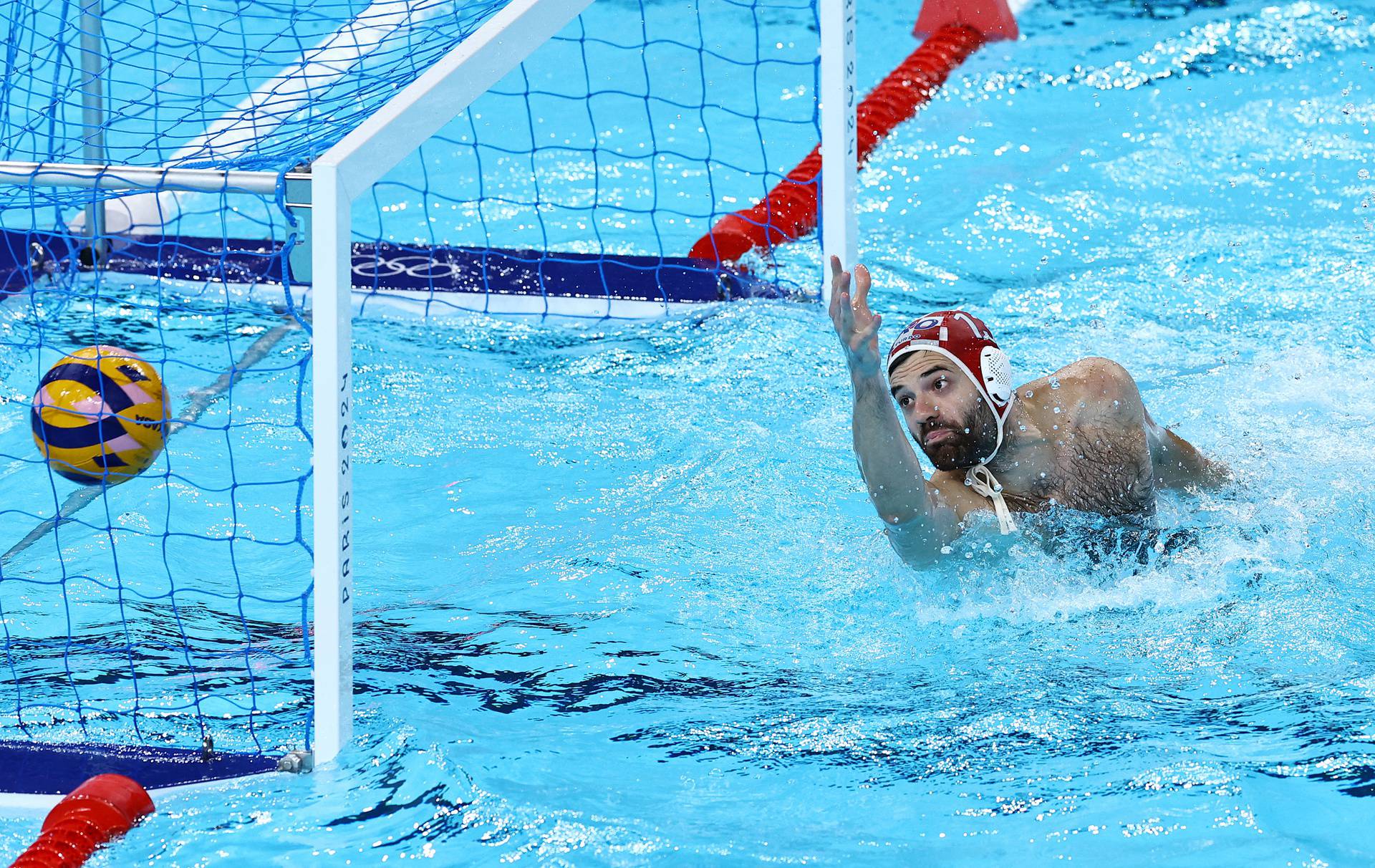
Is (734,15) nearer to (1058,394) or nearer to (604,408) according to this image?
(604,408)

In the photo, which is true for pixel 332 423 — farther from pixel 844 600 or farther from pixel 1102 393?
pixel 1102 393

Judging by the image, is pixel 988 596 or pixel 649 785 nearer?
pixel 649 785

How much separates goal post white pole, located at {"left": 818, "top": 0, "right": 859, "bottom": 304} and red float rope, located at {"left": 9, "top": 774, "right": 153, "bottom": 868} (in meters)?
2.76

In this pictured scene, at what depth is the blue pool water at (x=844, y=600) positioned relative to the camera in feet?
8.07

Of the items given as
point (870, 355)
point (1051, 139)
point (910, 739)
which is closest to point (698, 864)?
point (910, 739)

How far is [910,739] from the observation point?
270 centimetres

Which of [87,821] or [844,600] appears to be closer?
[87,821]

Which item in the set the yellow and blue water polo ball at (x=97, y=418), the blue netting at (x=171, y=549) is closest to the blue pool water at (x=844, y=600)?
the blue netting at (x=171, y=549)

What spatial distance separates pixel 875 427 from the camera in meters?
2.74

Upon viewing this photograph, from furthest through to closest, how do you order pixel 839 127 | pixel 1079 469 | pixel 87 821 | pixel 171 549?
1. pixel 839 127
2. pixel 171 549
3. pixel 1079 469
4. pixel 87 821

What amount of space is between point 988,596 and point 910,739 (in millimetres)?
650

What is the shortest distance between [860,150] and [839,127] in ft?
5.79

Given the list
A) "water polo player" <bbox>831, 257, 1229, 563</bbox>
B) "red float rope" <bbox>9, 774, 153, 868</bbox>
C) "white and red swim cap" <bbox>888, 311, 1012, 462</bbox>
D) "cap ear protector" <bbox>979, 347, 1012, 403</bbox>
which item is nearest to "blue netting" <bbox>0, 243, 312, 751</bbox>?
"red float rope" <bbox>9, 774, 153, 868</bbox>

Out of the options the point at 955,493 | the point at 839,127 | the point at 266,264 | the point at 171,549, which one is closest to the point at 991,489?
the point at 955,493
